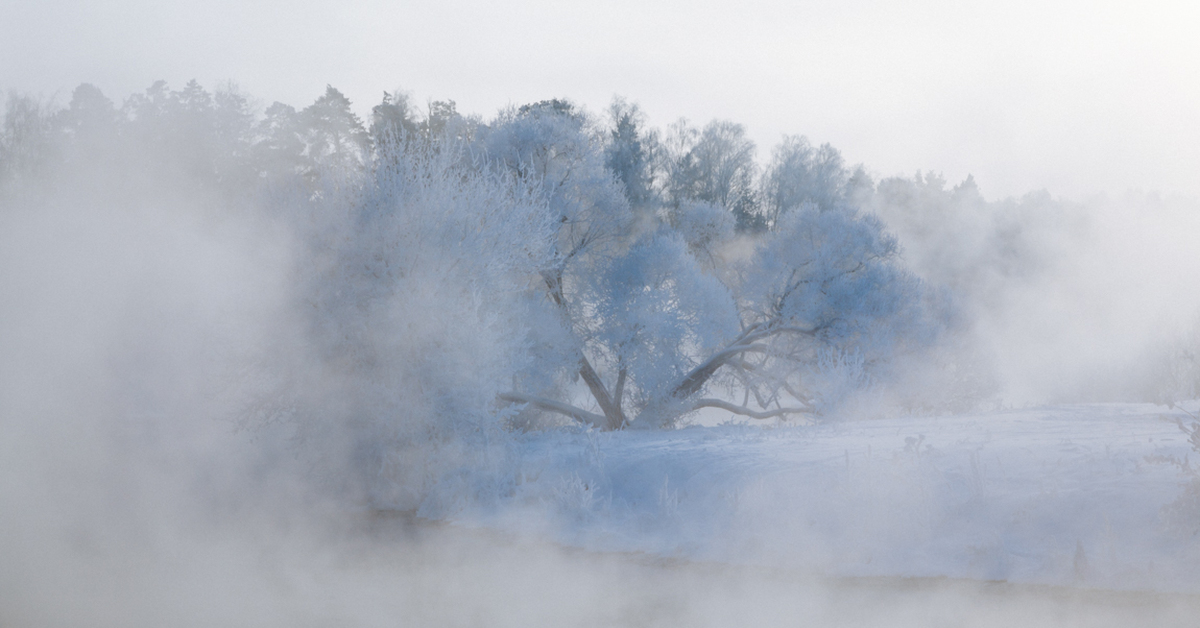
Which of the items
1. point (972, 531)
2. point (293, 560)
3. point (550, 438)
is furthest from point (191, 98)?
point (972, 531)

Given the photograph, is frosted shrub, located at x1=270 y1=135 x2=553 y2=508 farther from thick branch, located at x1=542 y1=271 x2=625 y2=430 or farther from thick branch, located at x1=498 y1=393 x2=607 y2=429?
thick branch, located at x1=542 y1=271 x2=625 y2=430

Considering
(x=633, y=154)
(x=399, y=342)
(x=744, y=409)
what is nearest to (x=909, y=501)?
(x=399, y=342)

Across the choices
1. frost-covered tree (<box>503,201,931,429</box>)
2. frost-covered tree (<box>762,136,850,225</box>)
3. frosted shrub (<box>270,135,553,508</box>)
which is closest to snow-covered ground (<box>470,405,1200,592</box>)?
frosted shrub (<box>270,135,553,508</box>)

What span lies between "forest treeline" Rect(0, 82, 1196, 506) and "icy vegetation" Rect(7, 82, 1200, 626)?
2.4 inches

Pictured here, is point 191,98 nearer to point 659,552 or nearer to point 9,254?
point 9,254

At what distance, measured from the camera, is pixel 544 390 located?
59.9 feet

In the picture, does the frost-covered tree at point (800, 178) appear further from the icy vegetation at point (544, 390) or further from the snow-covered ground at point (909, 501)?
the snow-covered ground at point (909, 501)

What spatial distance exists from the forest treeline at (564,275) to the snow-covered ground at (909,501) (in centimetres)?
225

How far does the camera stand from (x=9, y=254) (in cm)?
2769

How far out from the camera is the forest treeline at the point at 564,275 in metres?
11.4

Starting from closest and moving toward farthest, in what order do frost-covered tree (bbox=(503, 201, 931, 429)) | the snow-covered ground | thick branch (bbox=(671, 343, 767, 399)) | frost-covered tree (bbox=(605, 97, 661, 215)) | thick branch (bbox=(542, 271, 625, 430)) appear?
the snow-covered ground
frost-covered tree (bbox=(503, 201, 931, 429))
thick branch (bbox=(542, 271, 625, 430))
thick branch (bbox=(671, 343, 767, 399))
frost-covered tree (bbox=(605, 97, 661, 215))

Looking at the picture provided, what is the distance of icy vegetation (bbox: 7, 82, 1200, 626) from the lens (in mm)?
7777

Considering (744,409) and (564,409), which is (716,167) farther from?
(564,409)

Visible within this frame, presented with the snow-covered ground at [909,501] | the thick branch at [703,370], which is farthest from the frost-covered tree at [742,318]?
the snow-covered ground at [909,501]
